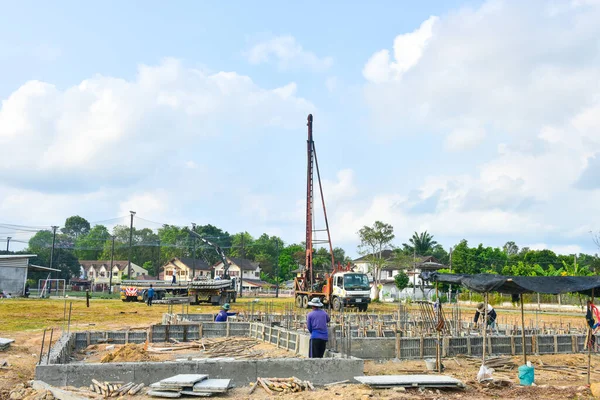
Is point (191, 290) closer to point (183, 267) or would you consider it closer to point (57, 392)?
point (57, 392)

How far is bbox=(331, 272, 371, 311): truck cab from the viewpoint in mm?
29891

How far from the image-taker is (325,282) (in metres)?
33.6

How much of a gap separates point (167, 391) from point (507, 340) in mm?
9697

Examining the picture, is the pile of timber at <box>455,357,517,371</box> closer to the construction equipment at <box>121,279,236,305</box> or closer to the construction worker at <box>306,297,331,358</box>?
the construction worker at <box>306,297,331,358</box>

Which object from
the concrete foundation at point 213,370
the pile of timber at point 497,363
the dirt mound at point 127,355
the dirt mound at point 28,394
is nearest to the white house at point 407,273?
the pile of timber at point 497,363

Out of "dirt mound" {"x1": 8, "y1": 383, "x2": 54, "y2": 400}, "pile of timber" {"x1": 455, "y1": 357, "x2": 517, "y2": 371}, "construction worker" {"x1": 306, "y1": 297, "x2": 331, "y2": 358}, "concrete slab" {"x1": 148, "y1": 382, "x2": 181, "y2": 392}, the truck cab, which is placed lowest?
"dirt mound" {"x1": 8, "y1": 383, "x2": 54, "y2": 400}

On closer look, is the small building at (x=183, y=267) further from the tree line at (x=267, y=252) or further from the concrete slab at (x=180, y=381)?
the concrete slab at (x=180, y=381)

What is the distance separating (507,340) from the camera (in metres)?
15.1

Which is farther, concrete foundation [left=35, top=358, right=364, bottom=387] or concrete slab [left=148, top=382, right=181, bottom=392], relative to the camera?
concrete foundation [left=35, top=358, right=364, bottom=387]

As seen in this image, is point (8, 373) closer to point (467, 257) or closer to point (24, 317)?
point (24, 317)

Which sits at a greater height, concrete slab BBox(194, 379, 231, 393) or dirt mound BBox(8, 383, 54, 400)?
concrete slab BBox(194, 379, 231, 393)

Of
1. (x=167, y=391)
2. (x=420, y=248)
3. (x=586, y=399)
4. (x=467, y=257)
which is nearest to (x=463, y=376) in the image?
(x=586, y=399)

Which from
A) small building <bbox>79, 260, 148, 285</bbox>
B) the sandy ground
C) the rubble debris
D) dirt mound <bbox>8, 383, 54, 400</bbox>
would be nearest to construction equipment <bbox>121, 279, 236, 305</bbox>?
the sandy ground

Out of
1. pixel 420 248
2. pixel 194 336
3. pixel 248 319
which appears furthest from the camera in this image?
pixel 420 248
